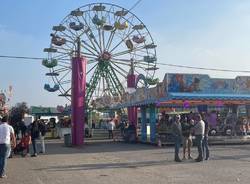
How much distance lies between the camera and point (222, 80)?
2673 centimetres

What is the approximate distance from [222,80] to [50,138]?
18022 mm

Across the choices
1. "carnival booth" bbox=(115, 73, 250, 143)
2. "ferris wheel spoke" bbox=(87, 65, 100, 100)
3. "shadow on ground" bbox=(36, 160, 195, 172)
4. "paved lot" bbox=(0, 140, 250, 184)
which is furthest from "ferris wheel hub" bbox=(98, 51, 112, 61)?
"shadow on ground" bbox=(36, 160, 195, 172)

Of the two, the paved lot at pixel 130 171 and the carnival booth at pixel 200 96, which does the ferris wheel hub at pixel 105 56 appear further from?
the paved lot at pixel 130 171

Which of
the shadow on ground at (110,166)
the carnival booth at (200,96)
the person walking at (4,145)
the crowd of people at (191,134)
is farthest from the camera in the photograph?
the carnival booth at (200,96)

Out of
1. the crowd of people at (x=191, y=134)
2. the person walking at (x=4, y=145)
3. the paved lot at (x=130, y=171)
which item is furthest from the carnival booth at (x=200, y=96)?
the person walking at (x=4, y=145)

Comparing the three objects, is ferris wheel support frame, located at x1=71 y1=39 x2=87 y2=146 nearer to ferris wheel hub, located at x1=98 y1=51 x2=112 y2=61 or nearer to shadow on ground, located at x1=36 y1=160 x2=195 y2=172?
shadow on ground, located at x1=36 y1=160 x2=195 y2=172

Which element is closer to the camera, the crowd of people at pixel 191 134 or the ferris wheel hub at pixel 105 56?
the crowd of people at pixel 191 134

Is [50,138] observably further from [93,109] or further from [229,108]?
[229,108]

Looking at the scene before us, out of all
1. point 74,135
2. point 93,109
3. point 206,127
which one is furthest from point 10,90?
point 206,127

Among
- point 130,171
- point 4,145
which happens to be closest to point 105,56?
point 130,171

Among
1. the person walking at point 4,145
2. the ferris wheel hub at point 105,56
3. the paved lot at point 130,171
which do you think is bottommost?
the paved lot at point 130,171

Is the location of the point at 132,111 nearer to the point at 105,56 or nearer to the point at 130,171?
the point at 105,56

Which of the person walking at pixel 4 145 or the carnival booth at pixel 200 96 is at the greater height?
the carnival booth at pixel 200 96

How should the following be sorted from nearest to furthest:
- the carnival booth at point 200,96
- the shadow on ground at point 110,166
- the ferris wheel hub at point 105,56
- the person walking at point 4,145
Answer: the person walking at point 4,145
the shadow on ground at point 110,166
the carnival booth at point 200,96
the ferris wheel hub at point 105,56
